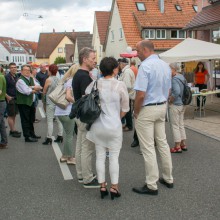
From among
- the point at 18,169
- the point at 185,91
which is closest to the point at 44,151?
the point at 18,169

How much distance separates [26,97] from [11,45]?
352 feet

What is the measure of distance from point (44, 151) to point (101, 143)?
3.29 m

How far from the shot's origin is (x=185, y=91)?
7.13m

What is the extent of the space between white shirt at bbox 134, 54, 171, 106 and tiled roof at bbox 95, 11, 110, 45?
42.0 metres

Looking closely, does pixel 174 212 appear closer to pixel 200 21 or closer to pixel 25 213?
pixel 25 213

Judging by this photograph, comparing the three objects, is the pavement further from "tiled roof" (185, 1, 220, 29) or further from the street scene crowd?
"tiled roof" (185, 1, 220, 29)

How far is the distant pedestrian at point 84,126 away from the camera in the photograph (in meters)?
4.86

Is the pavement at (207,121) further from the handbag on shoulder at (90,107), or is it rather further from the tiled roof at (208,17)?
the handbag on shoulder at (90,107)

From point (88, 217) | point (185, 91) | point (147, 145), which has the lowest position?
point (88, 217)

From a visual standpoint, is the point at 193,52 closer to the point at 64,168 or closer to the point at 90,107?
the point at 64,168

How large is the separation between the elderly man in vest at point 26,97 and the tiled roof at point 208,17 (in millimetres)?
Result: 10491

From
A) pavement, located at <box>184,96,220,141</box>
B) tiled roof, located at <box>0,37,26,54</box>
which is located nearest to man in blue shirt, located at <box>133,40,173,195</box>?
pavement, located at <box>184,96,220,141</box>

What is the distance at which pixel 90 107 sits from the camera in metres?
4.40

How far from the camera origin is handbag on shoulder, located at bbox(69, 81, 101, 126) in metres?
4.41
